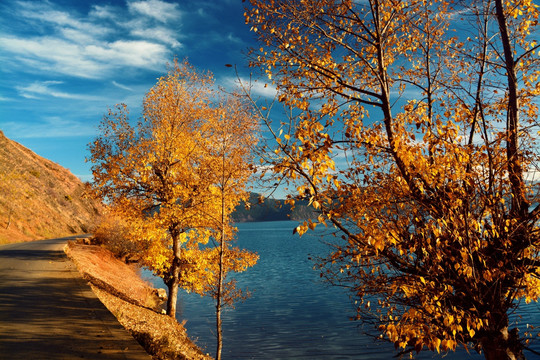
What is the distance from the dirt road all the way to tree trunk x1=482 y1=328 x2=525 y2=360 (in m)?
6.87

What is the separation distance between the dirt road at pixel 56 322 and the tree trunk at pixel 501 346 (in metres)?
6.87

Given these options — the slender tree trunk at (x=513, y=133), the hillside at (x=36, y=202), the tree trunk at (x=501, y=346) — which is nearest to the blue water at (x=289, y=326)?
the tree trunk at (x=501, y=346)

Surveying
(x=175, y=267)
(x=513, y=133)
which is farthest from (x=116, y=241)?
(x=513, y=133)

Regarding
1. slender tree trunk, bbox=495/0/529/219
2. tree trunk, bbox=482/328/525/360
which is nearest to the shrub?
tree trunk, bbox=482/328/525/360

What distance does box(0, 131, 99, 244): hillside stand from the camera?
48.7 meters

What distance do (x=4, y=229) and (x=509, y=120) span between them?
52694mm

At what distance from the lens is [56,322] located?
9992 mm

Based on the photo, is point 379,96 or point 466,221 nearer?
point 466,221

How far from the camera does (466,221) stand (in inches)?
244

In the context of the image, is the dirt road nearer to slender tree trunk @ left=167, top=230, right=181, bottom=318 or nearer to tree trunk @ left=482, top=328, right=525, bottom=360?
slender tree trunk @ left=167, top=230, right=181, bottom=318

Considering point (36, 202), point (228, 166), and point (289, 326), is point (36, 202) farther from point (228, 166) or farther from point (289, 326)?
point (228, 166)

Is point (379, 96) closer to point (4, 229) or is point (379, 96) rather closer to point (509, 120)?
point (509, 120)

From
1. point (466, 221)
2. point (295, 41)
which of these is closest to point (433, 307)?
point (466, 221)

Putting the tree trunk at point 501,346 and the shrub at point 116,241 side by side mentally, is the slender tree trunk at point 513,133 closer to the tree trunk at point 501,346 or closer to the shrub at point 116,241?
the tree trunk at point 501,346
